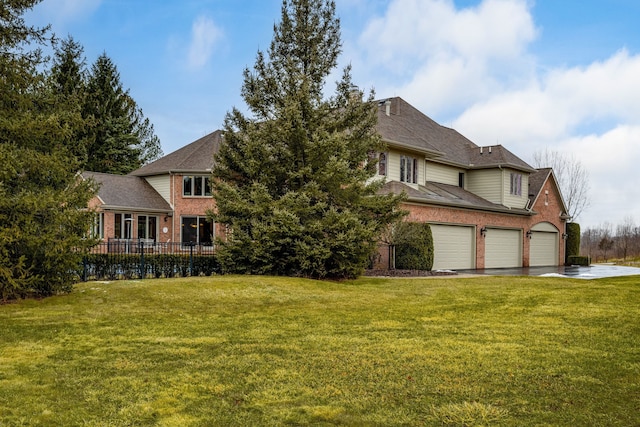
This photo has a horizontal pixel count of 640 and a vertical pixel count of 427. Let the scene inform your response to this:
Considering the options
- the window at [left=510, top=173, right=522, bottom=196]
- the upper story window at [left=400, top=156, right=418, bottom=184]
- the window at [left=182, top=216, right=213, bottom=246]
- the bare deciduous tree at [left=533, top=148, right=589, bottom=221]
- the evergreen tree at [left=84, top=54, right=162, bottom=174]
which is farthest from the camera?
the bare deciduous tree at [left=533, top=148, right=589, bottom=221]

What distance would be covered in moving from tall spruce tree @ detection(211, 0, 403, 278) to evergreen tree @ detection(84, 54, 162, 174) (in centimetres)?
2963

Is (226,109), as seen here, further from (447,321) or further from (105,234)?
(105,234)

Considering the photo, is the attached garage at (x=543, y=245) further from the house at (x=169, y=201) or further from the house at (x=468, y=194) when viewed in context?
the house at (x=169, y=201)

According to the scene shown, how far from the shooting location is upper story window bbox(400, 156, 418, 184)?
86.3ft

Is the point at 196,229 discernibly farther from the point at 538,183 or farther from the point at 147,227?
the point at 538,183

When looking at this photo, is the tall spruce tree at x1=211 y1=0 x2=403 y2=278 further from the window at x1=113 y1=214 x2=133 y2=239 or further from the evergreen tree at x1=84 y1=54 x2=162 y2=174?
the evergreen tree at x1=84 y1=54 x2=162 y2=174

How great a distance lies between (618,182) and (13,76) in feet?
103

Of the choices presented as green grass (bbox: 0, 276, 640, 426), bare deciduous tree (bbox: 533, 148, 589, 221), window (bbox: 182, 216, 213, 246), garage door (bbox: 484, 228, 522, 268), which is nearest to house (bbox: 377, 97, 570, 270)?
garage door (bbox: 484, 228, 522, 268)

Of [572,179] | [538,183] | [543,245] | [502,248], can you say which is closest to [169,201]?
[502,248]

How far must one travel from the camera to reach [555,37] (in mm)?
17891

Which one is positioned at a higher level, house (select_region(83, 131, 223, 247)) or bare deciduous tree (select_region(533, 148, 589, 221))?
bare deciduous tree (select_region(533, 148, 589, 221))

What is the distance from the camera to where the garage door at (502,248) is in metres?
28.6

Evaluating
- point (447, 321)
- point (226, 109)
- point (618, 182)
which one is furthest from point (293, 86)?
point (618, 182)

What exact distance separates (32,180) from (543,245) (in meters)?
28.5
